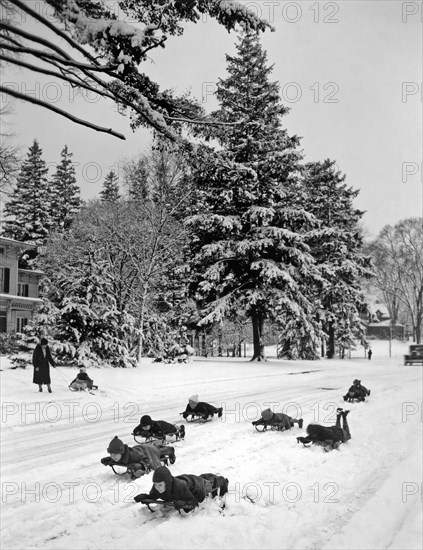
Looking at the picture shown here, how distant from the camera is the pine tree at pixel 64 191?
54.0m

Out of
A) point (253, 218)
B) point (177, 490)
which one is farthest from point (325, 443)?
point (253, 218)

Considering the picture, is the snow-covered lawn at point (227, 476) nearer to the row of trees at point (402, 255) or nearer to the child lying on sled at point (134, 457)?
the child lying on sled at point (134, 457)

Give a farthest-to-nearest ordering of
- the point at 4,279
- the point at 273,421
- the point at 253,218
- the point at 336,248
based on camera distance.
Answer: the point at 336,248, the point at 4,279, the point at 253,218, the point at 273,421

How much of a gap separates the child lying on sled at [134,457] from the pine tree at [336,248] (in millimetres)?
32633

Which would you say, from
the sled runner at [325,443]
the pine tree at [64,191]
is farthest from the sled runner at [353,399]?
the pine tree at [64,191]

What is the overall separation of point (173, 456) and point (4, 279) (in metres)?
33.6

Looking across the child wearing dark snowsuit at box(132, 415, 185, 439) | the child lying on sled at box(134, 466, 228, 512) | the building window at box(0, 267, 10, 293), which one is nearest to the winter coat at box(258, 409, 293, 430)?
the child wearing dark snowsuit at box(132, 415, 185, 439)

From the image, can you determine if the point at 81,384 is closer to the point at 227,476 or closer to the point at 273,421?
the point at 273,421

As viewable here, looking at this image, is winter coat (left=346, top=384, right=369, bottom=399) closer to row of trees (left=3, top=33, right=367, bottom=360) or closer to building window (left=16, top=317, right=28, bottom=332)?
row of trees (left=3, top=33, right=367, bottom=360)

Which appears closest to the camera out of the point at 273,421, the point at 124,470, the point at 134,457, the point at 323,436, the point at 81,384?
the point at 134,457

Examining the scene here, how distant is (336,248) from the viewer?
40.5 metres

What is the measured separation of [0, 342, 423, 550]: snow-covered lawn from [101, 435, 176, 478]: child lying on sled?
0.20 m

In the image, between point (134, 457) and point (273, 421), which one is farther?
point (273, 421)

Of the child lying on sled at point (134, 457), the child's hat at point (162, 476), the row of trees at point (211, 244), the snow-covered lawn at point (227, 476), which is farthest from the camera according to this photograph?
the row of trees at point (211, 244)
